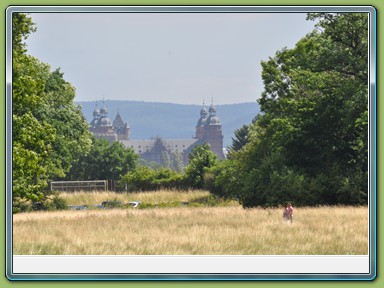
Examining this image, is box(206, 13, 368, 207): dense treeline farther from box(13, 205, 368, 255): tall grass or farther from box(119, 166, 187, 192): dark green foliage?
box(119, 166, 187, 192): dark green foliage

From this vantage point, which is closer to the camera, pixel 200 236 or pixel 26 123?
pixel 200 236

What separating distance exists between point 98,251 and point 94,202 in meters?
16.1

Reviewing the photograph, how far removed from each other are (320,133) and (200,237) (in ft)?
45.0

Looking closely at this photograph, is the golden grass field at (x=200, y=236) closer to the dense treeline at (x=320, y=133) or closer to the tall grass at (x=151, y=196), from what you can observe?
the dense treeline at (x=320, y=133)

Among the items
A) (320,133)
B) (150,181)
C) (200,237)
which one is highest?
(320,133)

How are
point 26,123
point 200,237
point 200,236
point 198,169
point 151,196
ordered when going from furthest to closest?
point 198,169 < point 151,196 < point 26,123 < point 200,236 < point 200,237

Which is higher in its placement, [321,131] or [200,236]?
[321,131]

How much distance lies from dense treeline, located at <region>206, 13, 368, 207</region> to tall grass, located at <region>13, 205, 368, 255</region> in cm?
517

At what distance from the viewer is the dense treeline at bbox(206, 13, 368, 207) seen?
91.8 feet

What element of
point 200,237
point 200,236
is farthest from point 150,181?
point 200,237

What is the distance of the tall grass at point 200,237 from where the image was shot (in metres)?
17.1

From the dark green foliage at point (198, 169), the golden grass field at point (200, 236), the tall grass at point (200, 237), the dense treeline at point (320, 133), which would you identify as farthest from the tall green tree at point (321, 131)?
the dark green foliage at point (198, 169)

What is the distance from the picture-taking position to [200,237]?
62.3ft

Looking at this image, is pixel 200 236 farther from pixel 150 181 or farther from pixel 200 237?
pixel 150 181
